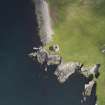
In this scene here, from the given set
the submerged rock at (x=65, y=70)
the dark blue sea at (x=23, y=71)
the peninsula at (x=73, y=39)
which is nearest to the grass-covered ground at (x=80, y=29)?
the peninsula at (x=73, y=39)

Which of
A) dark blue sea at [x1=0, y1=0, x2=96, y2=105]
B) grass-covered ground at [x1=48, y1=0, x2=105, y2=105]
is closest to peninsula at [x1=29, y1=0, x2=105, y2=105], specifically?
grass-covered ground at [x1=48, y1=0, x2=105, y2=105]

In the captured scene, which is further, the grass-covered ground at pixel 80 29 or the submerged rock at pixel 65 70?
the grass-covered ground at pixel 80 29

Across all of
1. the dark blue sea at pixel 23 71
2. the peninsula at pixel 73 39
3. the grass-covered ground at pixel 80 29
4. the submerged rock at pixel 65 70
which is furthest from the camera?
the grass-covered ground at pixel 80 29

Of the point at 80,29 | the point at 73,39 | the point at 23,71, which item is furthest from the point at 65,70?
the point at 80,29

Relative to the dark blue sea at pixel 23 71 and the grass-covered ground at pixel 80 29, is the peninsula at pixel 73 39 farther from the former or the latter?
the dark blue sea at pixel 23 71

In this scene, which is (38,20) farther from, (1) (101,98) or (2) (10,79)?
(1) (101,98)

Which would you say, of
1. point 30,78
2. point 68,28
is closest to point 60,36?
point 68,28

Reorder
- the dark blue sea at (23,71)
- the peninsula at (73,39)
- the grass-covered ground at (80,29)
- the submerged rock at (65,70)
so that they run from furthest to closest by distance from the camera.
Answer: the grass-covered ground at (80,29)
the submerged rock at (65,70)
the dark blue sea at (23,71)
the peninsula at (73,39)
